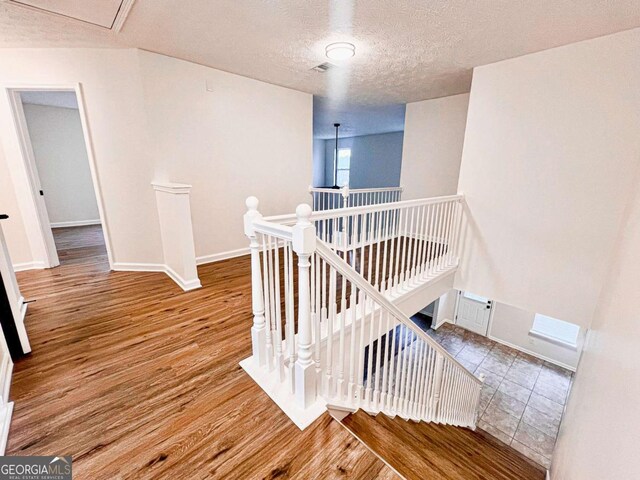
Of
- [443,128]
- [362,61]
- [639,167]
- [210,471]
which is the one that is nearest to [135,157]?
[362,61]

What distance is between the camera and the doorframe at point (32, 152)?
9.74ft

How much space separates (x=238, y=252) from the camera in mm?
4047

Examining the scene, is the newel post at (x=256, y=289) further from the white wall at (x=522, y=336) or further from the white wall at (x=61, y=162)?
the white wall at (x=61, y=162)

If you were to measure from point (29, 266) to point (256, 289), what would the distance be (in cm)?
365

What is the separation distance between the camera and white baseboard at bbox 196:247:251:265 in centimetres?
367

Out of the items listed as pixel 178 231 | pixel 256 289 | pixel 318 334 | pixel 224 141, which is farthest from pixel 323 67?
pixel 318 334

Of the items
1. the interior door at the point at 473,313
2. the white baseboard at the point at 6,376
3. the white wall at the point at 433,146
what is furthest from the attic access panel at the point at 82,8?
the interior door at the point at 473,313

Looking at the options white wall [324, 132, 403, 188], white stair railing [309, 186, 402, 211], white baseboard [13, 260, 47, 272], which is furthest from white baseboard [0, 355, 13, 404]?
white wall [324, 132, 403, 188]

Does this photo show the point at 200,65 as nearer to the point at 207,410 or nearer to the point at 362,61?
the point at 362,61

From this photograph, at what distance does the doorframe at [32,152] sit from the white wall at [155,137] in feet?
0.16

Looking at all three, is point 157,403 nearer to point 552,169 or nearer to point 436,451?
point 436,451

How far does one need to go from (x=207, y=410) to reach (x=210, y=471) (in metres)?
0.34

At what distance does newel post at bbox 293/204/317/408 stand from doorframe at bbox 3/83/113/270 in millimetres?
3167

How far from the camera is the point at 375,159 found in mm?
9352
